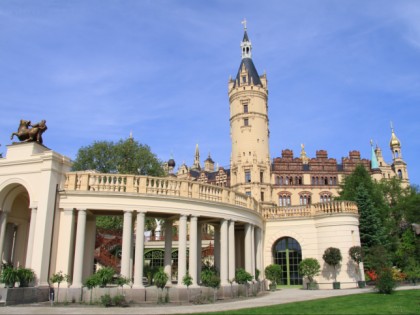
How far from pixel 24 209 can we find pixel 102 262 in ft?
48.1

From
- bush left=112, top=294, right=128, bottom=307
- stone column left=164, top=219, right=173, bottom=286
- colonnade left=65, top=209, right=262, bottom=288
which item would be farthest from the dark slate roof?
bush left=112, top=294, right=128, bottom=307

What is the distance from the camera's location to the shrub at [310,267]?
95.0ft

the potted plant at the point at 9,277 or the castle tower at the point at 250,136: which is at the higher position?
the castle tower at the point at 250,136

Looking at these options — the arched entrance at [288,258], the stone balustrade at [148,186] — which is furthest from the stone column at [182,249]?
the arched entrance at [288,258]

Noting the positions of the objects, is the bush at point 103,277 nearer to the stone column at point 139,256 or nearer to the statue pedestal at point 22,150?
the stone column at point 139,256

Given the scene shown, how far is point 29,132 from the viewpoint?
67.5 ft

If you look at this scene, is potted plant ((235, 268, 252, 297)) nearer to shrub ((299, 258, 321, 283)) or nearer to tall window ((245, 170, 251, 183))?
shrub ((299, 258, 321, 283))

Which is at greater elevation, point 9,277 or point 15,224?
point 15,224

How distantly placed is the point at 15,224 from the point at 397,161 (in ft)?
308

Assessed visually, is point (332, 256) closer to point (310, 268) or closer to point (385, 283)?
point (310, 268)

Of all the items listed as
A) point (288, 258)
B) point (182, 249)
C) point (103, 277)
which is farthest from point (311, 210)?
point (103, 277)

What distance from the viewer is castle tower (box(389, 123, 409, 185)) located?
96062 mm

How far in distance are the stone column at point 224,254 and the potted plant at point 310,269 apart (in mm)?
8670

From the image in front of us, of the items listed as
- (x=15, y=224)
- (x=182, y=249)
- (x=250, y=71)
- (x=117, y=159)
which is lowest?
(x=182, y=249)
